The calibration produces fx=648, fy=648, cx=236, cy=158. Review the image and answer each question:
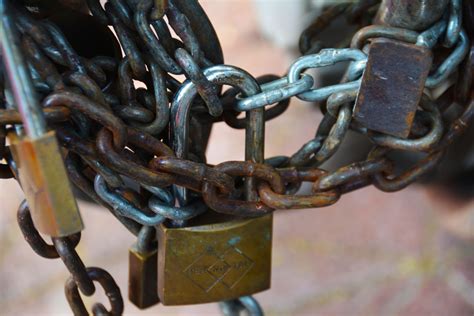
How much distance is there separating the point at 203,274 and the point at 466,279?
3.02ft

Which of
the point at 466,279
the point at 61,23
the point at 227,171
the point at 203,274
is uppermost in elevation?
the point at 61,23

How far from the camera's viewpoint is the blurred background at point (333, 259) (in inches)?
51.6

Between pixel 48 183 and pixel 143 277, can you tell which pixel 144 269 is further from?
pixel 48 183

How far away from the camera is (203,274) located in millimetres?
622

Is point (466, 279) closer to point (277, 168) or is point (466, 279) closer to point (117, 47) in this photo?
point (277, 168)

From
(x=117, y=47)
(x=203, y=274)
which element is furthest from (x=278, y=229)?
(x=117, y=47)

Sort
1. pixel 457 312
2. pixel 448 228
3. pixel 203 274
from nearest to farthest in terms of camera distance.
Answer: pixel 203 274
pixel 457 312
pixel 448 228

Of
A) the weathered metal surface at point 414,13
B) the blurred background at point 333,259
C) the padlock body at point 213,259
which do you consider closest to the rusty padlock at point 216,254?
the padlock body at point 213,259

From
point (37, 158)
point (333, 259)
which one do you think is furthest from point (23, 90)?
point (333, 259)

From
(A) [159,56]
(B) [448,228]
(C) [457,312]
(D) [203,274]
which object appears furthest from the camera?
(B) [448,228]

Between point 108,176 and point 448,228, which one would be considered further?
point 448,228

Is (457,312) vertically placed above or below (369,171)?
below

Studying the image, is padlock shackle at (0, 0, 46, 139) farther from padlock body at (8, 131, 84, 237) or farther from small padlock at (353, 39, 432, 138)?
small padlock at (353, 39, 432, 138)

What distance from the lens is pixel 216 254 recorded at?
0.62m
